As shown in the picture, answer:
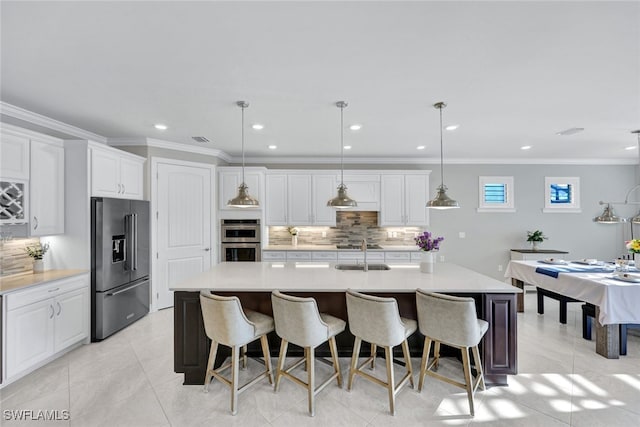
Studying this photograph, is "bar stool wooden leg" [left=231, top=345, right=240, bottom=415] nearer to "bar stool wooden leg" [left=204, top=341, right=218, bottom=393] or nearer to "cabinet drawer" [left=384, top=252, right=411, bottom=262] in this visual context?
"bar stool wooden leg" [left=204, top=341, right=218, bottom=393]

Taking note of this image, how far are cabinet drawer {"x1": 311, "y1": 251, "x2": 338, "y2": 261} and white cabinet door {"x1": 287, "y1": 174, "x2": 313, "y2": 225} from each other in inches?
25.7

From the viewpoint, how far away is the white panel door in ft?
14.6

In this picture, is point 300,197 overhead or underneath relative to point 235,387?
overhead

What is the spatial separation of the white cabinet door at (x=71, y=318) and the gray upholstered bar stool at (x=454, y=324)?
3.47 m

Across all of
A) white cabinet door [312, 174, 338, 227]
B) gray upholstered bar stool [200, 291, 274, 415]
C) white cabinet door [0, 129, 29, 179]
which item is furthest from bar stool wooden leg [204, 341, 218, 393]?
white cabinet door [312, 174, 338, 227]

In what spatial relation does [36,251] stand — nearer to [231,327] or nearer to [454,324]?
[231,327]

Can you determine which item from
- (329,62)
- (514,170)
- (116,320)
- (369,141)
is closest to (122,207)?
(116,320)

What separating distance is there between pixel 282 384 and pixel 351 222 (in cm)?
364

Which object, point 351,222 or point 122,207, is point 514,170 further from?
point 122,207

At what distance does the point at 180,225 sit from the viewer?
4641 millimetres

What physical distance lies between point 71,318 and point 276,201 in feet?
10.7

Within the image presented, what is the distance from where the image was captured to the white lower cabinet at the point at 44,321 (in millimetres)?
2570

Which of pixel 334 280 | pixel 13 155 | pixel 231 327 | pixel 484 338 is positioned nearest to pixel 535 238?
pixel 484 338

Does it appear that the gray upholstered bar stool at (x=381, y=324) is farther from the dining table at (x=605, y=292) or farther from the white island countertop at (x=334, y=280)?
the dining table at (x=605, y=292)
